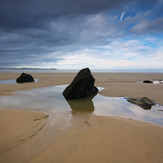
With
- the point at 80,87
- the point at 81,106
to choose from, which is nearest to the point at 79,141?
the point at 81,106

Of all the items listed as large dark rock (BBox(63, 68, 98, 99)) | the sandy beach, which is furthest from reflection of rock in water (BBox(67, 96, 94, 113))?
the sandy beach

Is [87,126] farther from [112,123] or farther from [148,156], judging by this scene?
[148,156]

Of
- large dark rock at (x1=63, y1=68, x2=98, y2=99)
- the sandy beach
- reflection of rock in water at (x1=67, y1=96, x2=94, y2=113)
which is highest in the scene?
large dark rock at (x1=63, y1=68, x2=98, y2=99)

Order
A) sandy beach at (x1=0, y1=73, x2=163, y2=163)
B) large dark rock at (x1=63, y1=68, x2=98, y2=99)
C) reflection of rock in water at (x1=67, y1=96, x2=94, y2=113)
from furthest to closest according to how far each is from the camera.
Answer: large dark rock at (x1=63, y1=68, x2=98, y2=99), reflection of rock in water at (x1=67, y1=96, x2=94, y2=113), sandy beach at (x1=0, y1=73, x2=163, y2=163)

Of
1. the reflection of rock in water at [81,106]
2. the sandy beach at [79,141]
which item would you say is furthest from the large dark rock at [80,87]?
the sandy beach at [79,141]

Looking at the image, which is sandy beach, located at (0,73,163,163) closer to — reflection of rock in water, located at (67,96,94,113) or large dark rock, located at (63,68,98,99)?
reflection of rock in water, located at (67,96,94,113)

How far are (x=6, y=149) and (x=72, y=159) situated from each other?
5.18 ft

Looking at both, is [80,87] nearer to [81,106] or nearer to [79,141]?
[81,106]

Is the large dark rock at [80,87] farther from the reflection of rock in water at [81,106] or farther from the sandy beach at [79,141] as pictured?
the sandy beach at [79,141]

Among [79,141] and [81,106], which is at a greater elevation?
[79,141]

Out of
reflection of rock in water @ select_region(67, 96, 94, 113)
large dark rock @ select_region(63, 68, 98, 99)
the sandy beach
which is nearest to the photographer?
the sandy beach

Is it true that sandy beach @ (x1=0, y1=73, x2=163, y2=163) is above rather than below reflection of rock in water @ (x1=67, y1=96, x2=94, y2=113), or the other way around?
above

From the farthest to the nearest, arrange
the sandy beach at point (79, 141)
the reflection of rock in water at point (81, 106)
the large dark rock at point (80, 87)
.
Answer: the large dark rock at point (80, 87) → the reflection of rock in water at point (81, 106) → the sandy beach at point (79, 141)

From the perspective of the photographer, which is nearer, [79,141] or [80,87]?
[79,141]
